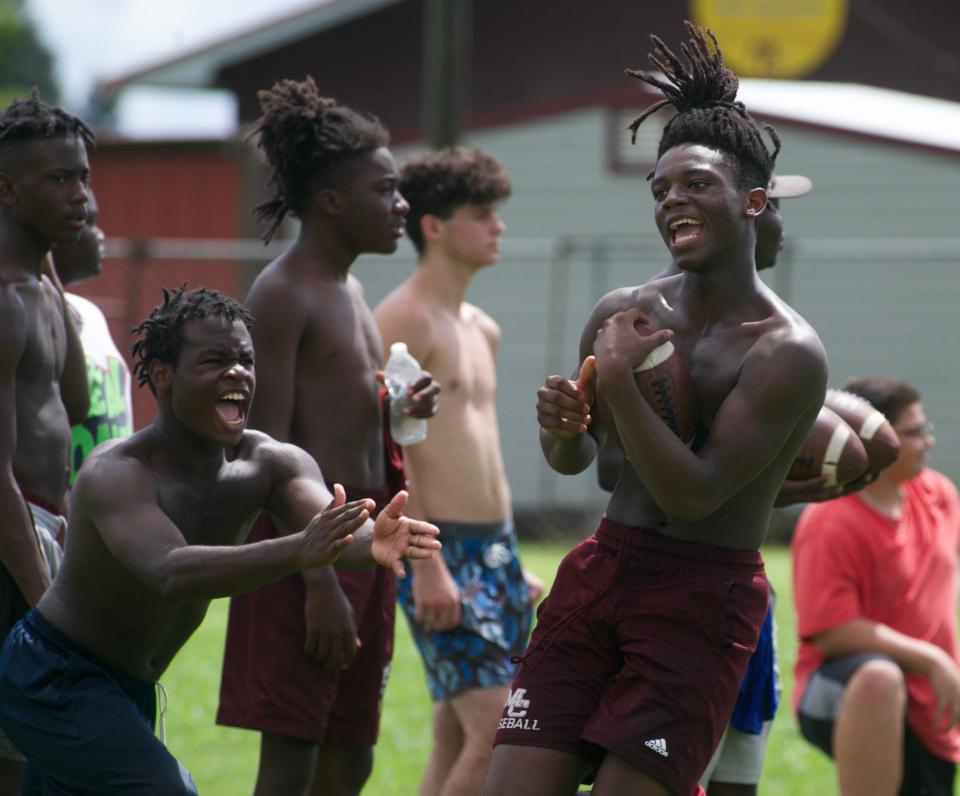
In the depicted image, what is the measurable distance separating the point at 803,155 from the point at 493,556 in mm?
10952

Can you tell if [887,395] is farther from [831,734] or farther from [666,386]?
[666,386]

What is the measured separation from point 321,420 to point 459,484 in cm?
102

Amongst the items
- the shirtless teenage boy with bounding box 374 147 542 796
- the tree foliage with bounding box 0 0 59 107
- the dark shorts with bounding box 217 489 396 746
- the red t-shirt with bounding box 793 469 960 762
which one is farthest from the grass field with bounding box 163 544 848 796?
the tree foliage with bounding box 0 0 59 107

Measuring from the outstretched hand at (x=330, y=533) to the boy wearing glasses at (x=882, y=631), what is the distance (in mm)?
2805

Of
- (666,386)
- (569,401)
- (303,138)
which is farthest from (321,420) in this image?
(666,386)

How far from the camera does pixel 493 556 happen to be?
5973 millimetres

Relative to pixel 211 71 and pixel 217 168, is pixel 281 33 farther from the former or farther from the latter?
pixel 217 168

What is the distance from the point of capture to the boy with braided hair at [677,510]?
3.84 meters

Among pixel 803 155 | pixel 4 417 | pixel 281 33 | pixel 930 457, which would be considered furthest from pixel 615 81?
pixel 4 417

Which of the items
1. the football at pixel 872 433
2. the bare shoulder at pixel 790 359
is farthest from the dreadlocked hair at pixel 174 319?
the football at pixel 872 433

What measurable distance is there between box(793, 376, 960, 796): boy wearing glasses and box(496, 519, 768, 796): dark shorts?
6.80 ft

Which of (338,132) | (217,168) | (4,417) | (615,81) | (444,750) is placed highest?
(615,81)

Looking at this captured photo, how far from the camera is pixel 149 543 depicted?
396 cm

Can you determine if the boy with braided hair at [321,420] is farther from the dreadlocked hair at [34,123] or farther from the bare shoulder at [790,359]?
the bare shoulder at [790,359]
